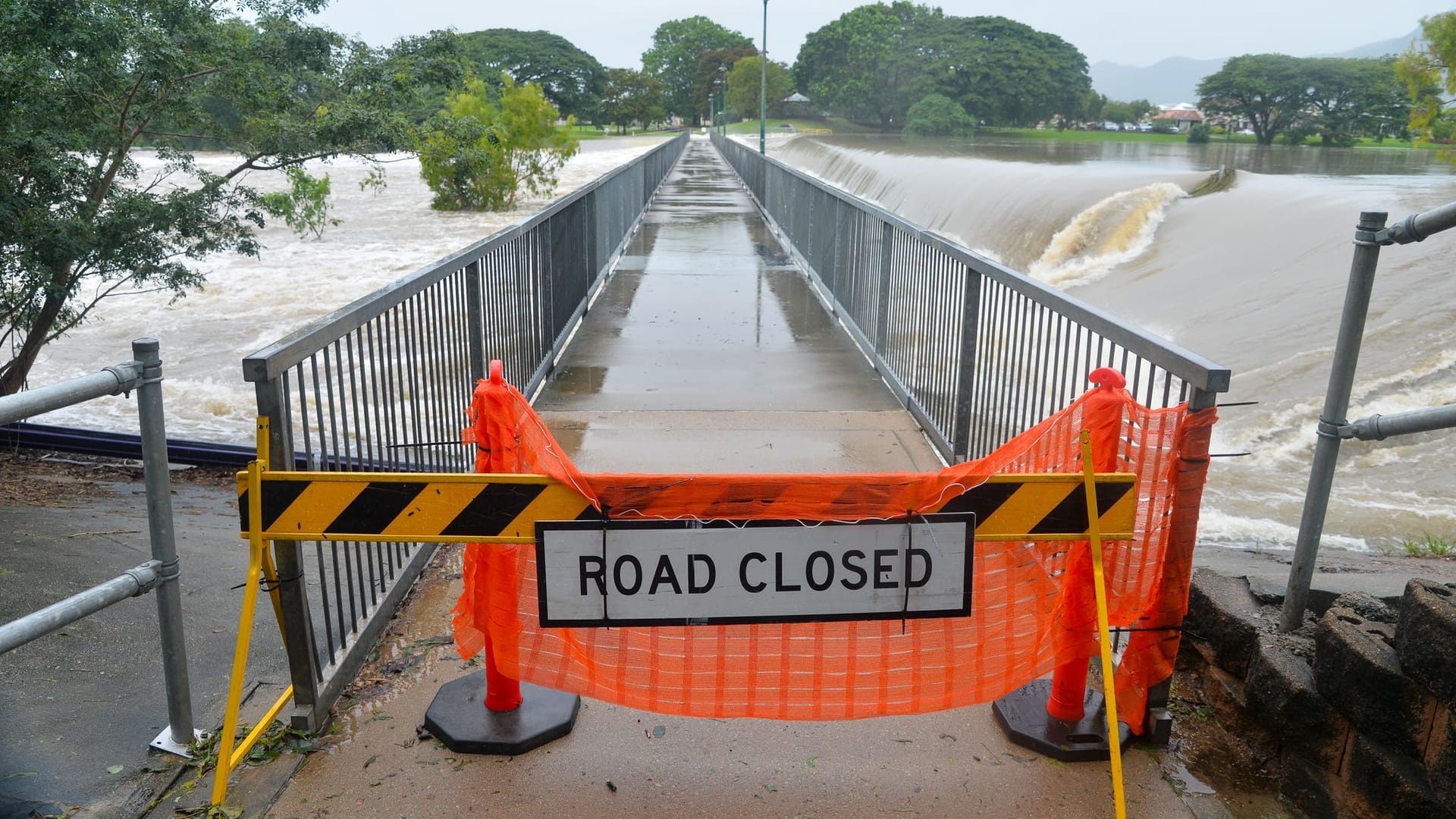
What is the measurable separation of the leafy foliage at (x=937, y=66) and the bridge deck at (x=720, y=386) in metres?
99.1

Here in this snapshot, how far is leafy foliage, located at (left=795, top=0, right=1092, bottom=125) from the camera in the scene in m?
105

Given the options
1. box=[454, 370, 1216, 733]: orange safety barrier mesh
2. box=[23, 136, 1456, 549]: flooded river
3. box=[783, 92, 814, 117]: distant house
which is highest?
box=[783, 92, 814, 117]: distant house

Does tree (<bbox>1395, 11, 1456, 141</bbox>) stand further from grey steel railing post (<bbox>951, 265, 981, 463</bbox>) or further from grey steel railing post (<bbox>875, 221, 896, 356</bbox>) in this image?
grey steel railing post (<bbox>951, 265, 981, 463</bbox>)

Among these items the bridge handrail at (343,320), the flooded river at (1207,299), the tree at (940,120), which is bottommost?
the flooded river at (1207,299)

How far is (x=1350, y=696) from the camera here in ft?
9.75

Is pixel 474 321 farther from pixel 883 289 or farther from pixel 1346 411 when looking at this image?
pixel 1346 411

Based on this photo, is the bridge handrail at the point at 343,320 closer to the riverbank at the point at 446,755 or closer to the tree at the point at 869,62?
the riverbank at the point at 446,755

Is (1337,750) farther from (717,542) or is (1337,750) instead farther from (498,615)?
(498,615)

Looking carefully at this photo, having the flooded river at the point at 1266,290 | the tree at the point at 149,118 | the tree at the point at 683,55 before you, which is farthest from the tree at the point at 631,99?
the tree at the point at 149,118

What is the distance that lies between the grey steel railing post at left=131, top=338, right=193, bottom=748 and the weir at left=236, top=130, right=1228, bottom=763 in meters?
0.30

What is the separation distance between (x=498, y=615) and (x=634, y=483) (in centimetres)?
68

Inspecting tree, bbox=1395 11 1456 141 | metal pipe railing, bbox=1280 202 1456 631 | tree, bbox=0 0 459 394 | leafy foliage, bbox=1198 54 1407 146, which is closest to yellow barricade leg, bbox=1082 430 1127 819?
metal pipe railing, bbox=1280 202 1456 631

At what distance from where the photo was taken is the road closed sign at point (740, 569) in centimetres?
287

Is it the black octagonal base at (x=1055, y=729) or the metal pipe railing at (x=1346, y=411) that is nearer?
the metal pipe railing at (x=1346, y=411)
